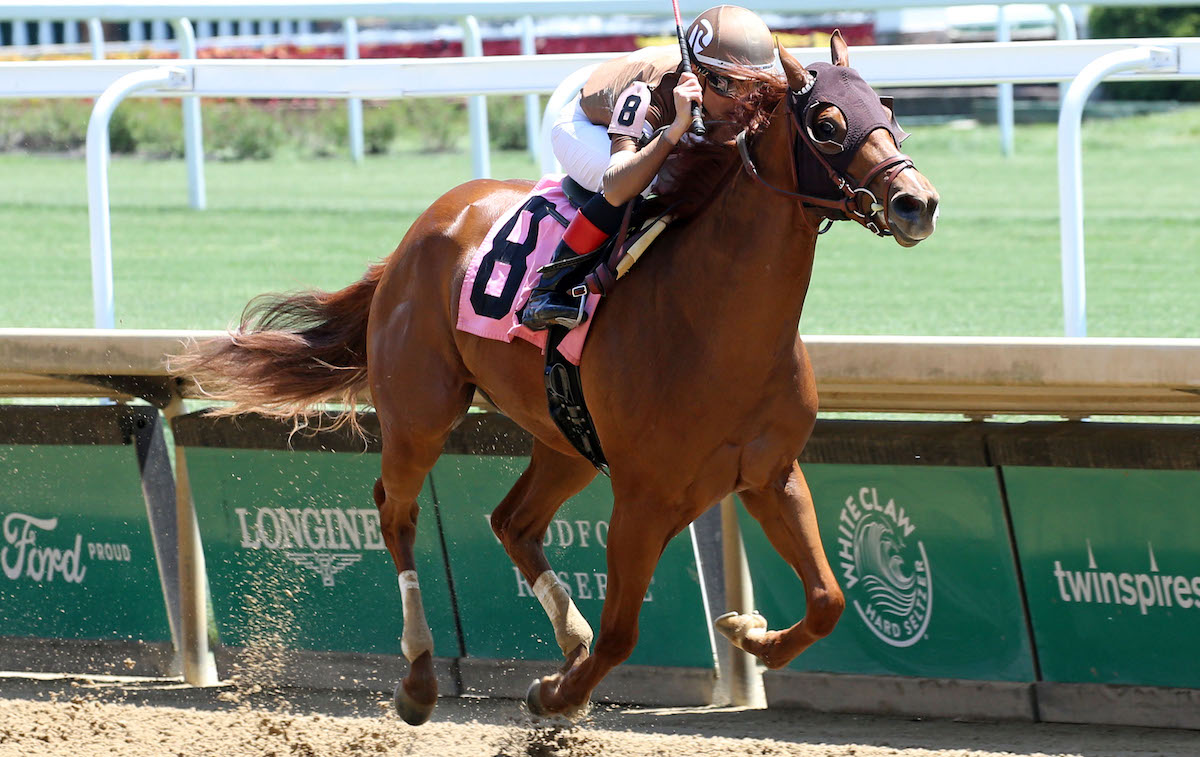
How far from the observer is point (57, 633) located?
5.88 metres

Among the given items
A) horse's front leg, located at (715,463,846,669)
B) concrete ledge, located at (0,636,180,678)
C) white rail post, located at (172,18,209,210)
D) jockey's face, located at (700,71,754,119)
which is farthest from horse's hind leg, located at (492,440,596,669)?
white rail post, located at (172,18,209,210)

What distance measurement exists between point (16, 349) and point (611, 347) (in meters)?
2.54

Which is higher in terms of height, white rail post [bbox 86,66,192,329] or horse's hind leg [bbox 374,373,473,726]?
Answer: white rail post [bbox 86,66,192,329]

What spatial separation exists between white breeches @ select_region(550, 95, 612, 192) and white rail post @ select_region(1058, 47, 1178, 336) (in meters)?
1.36

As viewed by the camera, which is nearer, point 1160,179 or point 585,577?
point 585,577

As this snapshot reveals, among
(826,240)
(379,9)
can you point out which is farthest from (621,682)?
(826,240)

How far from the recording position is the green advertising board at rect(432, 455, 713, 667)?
5395 millimetres

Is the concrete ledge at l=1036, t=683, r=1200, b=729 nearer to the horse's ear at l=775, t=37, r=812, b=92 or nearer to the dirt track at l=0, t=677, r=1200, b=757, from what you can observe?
the dirt track at l=0, t=677, r=1200, b=757

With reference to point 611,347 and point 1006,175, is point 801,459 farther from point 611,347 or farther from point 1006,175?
point 1006,175

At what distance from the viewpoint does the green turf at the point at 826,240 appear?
9227 millimetres

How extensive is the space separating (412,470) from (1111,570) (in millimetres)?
2192

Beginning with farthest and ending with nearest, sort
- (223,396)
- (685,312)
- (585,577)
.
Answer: (585,577) < (223,396) < (685,312)

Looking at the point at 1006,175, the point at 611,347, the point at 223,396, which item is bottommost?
the point at 1006,175

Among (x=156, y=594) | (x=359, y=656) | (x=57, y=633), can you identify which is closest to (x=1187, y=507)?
(x=359, y=656)
